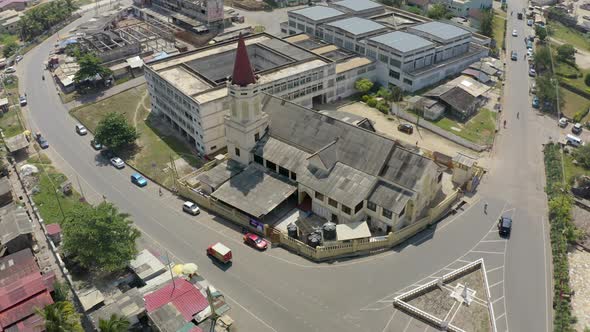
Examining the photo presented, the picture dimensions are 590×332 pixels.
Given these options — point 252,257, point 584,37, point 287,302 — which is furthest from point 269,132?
point 584,37

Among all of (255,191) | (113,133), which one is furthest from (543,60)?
(113,133)

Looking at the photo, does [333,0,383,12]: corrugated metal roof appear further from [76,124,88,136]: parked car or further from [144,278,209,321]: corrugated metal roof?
[144,278,209,321]: corrugated metal roof

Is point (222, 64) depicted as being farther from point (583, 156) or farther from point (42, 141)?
point (583, 156)

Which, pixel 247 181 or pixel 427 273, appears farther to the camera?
pixel 247 181

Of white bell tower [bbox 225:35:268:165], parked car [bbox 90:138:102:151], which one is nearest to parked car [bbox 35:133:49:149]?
parked car [bbox 90:138:102:151]

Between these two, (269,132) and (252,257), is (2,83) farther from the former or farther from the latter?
(252,257)

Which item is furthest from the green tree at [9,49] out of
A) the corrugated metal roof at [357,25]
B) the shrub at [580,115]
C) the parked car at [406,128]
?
the shrub at [580,115]
